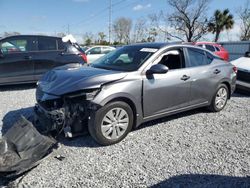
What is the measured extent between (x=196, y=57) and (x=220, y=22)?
1325 inches

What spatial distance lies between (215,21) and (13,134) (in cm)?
3660

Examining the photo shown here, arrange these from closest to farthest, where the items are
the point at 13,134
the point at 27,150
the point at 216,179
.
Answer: the point at 216,179 → the point at 27,150 → the point at 13,134

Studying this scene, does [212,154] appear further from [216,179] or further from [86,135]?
[86,135]

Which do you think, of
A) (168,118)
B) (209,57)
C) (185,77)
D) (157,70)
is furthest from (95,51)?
(157,70)

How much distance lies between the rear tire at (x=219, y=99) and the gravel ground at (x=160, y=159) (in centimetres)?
45

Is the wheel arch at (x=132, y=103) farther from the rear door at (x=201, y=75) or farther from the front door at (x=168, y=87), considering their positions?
the rear door at (x=201, y=75)

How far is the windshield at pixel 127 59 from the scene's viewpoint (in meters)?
3.86

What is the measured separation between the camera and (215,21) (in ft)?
112

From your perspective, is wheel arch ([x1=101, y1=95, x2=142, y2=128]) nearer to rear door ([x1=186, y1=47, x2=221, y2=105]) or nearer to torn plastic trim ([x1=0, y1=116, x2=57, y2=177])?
torn plastic trim ([x1=0, y1=116, x2=57, y2=177])

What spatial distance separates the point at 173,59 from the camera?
425 cm

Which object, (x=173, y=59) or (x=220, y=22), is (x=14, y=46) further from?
(x=220, y=22)

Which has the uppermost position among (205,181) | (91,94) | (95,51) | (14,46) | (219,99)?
(95,51)

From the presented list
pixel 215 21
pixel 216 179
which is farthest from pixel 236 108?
pixel 215 21

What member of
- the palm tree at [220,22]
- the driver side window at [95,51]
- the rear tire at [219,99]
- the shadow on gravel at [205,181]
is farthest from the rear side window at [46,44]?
the palm tree at [220,22]
